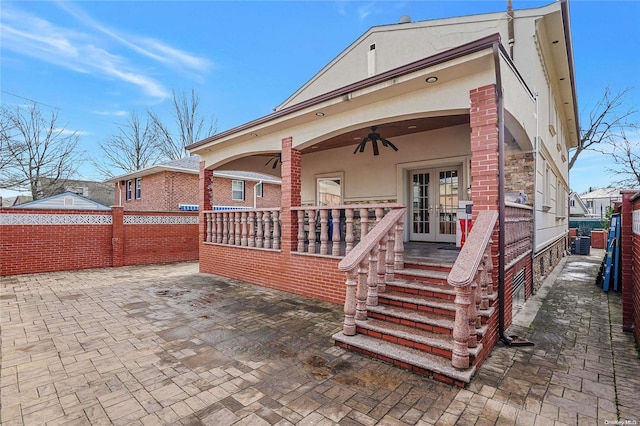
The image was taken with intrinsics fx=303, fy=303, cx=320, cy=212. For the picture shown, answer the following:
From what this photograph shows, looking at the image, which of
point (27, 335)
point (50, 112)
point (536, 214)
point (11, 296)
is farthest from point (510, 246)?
point (50, 112)

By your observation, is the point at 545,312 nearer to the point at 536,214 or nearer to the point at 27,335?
the point at 536,214

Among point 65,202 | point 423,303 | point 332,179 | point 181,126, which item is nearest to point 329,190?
point 332,179

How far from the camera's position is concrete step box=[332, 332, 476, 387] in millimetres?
2541

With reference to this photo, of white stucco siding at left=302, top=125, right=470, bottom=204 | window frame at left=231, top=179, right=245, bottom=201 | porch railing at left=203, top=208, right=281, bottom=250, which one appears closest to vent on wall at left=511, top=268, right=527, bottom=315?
white stucco siding at left=302, top=125, right=470, bottom=204

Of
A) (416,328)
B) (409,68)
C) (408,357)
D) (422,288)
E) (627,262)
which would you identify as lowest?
(408,357)

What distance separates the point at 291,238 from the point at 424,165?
3.50m

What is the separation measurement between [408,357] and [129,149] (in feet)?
84.1

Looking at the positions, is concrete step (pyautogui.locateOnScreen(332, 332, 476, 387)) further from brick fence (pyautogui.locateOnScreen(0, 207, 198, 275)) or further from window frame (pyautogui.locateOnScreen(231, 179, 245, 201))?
window frame (pyautogui.locateOnScreen(231, 179, 245, 201))

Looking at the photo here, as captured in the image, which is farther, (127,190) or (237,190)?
(127,190)

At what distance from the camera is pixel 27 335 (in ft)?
12.1

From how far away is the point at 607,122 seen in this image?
1789 cm

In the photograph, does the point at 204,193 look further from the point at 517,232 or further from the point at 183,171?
the point at 517,232

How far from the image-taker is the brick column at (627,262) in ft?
12.7

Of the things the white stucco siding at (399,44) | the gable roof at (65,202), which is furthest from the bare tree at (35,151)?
the white stucco siding at (399,44)
